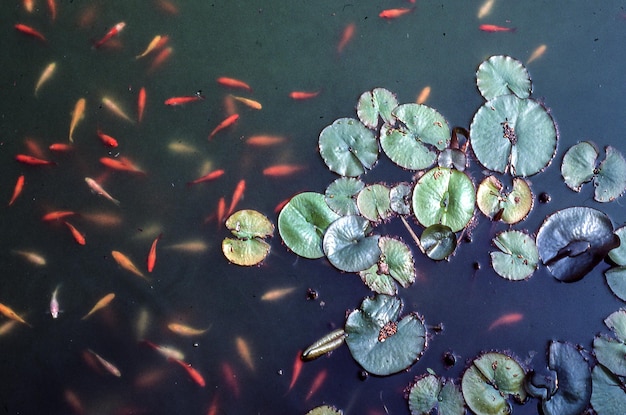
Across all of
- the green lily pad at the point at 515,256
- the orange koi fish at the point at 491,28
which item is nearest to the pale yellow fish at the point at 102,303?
the green lily pad at the point at 515,256

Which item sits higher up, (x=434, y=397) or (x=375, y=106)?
(x=375, y=106)

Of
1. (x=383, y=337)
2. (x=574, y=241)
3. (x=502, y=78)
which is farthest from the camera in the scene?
(x=502, y=78)

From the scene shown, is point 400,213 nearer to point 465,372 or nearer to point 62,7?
point 465,372

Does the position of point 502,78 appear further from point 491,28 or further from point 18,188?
point 18,188

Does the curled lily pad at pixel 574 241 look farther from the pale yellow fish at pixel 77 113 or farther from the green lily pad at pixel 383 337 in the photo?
the pale yellow fish at pixel 77 113

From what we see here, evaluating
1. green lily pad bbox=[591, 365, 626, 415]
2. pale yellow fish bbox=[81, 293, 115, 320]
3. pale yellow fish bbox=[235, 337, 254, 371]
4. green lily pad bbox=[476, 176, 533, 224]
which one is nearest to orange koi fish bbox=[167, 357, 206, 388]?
pale yellow fish bbox=[235, 337, 254, 371]

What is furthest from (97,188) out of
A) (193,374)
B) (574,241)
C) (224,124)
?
(574,241)

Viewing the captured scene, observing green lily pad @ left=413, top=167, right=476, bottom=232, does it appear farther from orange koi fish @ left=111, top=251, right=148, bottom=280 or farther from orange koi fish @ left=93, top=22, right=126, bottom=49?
orange koi fish @ left=93, top=22, right=126, bottom=49
